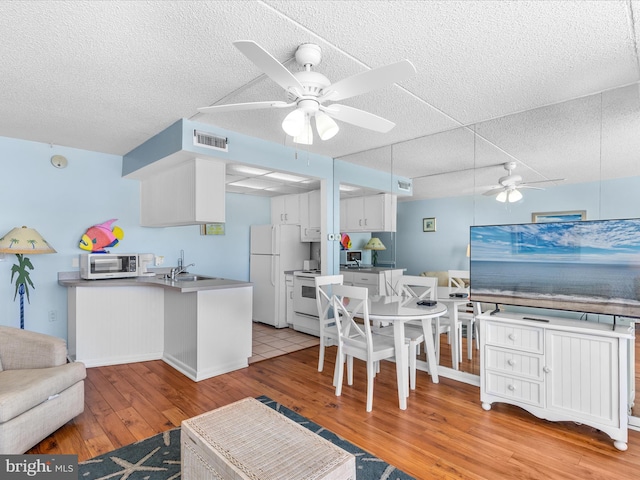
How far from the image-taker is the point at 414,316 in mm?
2678

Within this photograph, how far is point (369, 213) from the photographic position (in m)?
4.52

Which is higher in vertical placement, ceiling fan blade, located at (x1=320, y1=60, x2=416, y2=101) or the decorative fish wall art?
ceiling fan blade, located at (x1=320, y1=60, x2=416, y2=101)

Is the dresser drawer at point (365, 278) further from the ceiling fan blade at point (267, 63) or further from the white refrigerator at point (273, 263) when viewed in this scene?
the ceiling fan blade at point (267, 63)

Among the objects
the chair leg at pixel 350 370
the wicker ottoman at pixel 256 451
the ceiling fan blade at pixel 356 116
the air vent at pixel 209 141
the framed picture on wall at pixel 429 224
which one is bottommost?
the chair leg at pixel 350 370

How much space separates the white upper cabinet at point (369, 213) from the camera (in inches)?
162

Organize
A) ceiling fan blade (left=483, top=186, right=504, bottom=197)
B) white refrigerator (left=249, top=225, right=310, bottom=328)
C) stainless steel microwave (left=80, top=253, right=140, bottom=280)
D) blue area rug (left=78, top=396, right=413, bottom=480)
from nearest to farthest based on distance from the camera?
Answer: blue area rug (left=78, top=396, right=413, bottom=480)
ceiling fan blade (left=483, top=186, right=504, bottom=197)
stainless steel microwave (left=80, top=253, right=140, bottom=280)
white refrigerator (left=249, top=225, right=310, bottom=328)

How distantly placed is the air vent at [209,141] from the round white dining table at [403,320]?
82.8 inches

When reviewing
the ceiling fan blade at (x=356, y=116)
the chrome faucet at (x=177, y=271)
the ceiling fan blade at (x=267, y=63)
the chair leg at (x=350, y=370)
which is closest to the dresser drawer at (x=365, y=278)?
the chair leg at (x=350, y=370)

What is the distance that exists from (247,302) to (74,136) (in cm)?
249

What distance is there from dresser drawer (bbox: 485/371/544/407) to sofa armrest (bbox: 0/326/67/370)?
3292mm

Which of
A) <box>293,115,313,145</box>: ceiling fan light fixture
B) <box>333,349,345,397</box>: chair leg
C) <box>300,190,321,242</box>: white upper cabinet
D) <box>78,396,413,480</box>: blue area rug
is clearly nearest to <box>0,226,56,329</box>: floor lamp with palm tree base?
<box>78,396,413,480</box>: blue area rug

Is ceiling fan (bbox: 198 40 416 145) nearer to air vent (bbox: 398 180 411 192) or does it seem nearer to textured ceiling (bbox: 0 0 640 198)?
textured ceiling (bbox: 0 0 640 198)

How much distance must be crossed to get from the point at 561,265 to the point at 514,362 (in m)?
0.82

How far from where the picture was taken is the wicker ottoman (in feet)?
4.64
